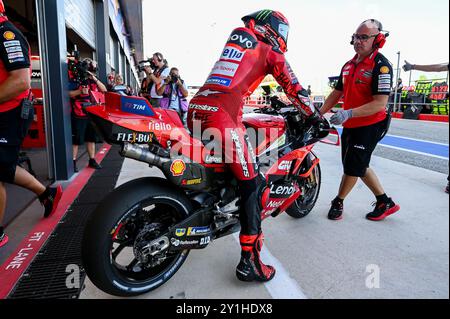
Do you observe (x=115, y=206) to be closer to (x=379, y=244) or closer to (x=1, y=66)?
(x=1, y=66)

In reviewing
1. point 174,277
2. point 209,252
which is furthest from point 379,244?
point 174,277

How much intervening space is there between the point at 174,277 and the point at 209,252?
47cm

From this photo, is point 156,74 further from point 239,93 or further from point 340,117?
point 239,93

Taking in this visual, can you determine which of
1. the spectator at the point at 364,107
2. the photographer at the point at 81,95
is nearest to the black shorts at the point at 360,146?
the spectator at the point at 364,107

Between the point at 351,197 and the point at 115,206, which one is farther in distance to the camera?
the point at 351,197

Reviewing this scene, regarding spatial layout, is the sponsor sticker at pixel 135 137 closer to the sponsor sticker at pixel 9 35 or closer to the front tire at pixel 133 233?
the front tire at pixel 133 233

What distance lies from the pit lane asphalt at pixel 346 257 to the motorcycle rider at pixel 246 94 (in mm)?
253

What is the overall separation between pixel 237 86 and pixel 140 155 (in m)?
0.81

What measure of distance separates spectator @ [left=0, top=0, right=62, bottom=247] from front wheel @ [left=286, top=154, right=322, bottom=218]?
8.61 feet

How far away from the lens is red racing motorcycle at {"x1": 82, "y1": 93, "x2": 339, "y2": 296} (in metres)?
1.84

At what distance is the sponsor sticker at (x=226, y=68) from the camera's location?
2.18 metres

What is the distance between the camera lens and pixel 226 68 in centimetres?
221

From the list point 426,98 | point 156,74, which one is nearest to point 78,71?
point 156,74

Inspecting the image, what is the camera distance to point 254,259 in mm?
2293
